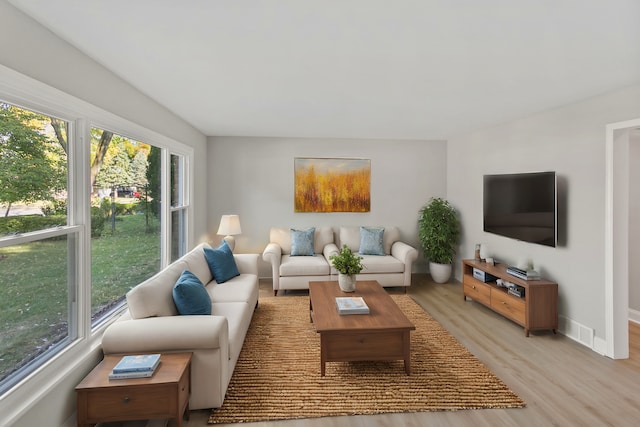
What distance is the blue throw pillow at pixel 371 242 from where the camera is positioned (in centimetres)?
525

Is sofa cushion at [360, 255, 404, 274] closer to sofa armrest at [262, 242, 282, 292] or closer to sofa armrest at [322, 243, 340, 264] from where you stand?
sofa armrest at [322, 243, 340, 264]

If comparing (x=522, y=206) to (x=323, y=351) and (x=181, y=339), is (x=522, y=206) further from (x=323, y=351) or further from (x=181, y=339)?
(x=181, y=339)

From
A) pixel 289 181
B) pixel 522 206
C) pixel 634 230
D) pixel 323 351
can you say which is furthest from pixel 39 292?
pixel 634 230

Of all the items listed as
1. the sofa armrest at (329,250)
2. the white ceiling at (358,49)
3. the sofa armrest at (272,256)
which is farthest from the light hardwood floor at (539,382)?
the white ceiling at (358,49)

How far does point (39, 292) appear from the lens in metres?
1.90

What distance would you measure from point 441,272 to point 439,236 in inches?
23.1

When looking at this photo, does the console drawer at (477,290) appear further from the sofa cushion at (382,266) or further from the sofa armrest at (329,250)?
the sofa armrest at (329,250)

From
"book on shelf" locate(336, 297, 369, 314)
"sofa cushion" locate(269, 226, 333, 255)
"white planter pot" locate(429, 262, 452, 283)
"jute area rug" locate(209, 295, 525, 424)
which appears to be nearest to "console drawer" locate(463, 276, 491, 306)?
"white planter pot" locate(429, 262, 452, 283)

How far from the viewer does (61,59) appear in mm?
1970

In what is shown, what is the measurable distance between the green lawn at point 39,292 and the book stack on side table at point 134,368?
17.7 inches

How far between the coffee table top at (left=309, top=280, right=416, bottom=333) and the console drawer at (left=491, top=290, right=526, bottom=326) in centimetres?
139

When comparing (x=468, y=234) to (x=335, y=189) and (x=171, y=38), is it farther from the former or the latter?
(x=171, y=38)

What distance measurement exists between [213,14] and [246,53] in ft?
1.58

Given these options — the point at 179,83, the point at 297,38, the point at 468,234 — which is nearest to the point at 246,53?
the point at 297,38
